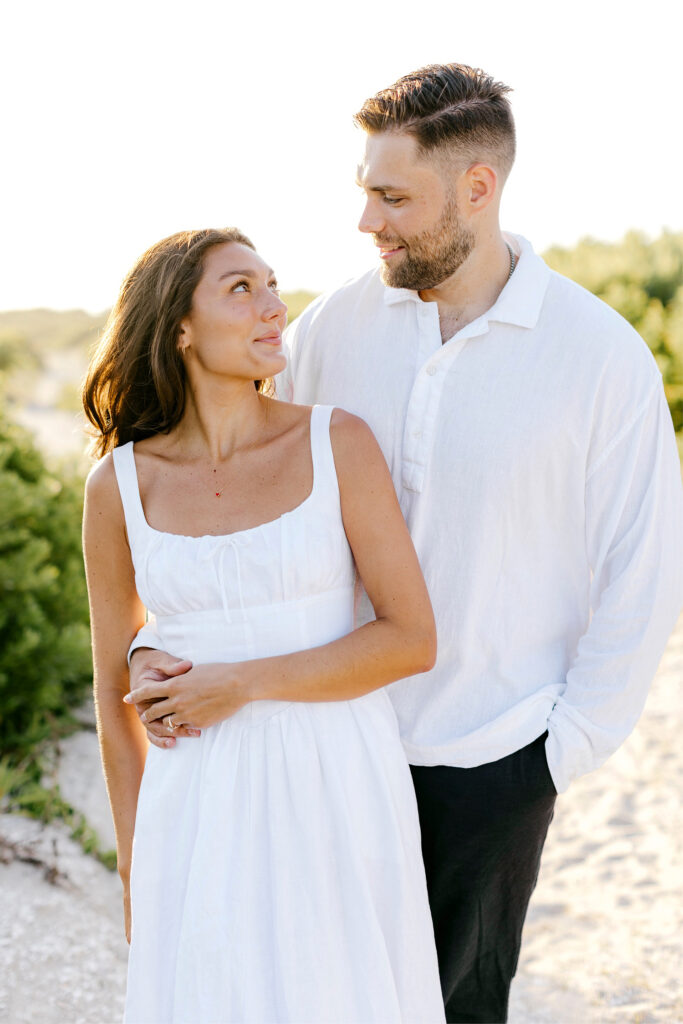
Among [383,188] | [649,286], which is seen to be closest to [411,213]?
[383,188]

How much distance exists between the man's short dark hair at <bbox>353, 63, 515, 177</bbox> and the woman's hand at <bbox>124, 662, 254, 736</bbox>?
1.26 m

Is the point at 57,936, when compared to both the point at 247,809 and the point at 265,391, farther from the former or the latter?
the point at 265,391

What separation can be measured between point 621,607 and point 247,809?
96 centimetres

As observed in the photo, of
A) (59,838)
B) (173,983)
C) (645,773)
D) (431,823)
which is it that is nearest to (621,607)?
(431,823)

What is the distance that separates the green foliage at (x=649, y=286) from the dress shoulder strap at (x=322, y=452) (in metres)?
9.09

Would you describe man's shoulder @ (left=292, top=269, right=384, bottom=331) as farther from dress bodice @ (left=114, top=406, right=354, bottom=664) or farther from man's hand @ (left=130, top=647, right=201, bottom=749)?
man's hand @ (left=130, top=647, right=201, bottom=749)

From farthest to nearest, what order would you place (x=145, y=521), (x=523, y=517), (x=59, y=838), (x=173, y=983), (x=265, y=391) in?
(x=59, y=838)
(x=265, y=391)
(x=523, y=517)
(x=145, y=521)
(x=173, y=983)

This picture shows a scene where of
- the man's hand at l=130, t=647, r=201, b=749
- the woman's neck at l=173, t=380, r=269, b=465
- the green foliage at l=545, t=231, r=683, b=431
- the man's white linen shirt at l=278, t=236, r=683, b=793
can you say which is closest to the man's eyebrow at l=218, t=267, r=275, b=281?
the woman's neck at l=173, t=380, r=269, b=465

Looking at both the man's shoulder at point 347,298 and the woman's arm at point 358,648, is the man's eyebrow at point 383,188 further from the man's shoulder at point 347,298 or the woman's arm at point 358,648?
the woman's arm at point 358,648

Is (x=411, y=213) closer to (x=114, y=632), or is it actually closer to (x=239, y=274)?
(x=239, y=274)

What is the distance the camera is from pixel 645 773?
17.8 feet

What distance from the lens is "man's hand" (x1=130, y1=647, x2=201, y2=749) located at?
7.04 feet

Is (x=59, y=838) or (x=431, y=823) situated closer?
(x=431, y=823)

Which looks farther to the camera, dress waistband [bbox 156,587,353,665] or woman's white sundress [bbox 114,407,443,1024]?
dress waistband [bbox 156,587,353,665]
